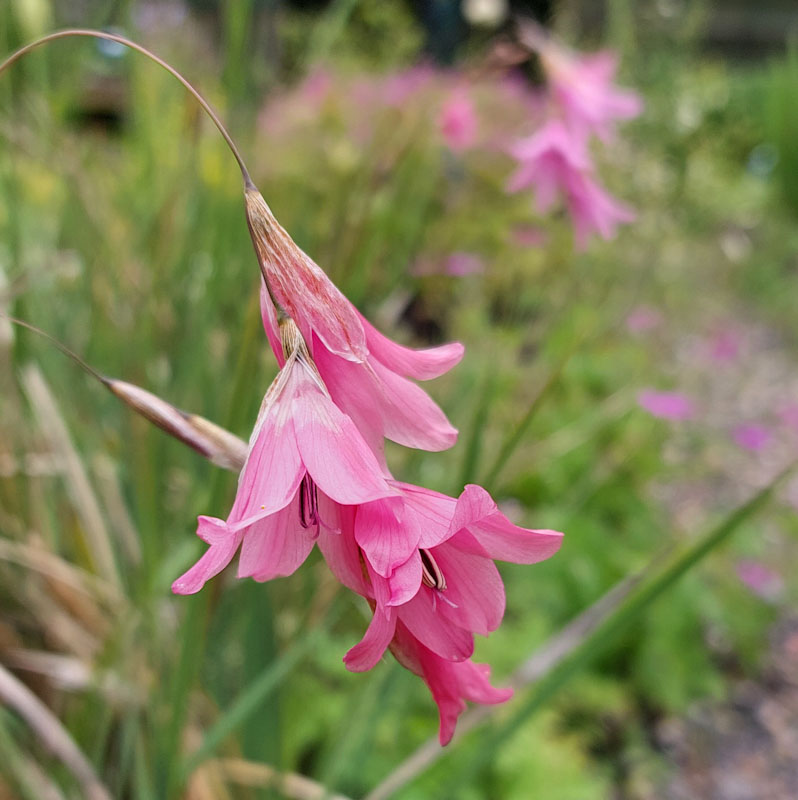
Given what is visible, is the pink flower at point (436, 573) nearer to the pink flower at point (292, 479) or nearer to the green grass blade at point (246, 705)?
the pink flower at point (292, 479)

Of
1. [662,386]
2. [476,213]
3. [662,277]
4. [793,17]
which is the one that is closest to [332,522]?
[662,386]

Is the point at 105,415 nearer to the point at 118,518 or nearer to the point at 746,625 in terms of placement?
the point at 118,518

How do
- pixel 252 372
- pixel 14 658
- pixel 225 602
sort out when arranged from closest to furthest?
pixel 252 372 < pixel 225 602 < pixel 14 658

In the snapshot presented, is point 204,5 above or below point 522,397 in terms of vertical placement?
above

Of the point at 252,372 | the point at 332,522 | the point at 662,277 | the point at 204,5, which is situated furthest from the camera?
the point at 204,5

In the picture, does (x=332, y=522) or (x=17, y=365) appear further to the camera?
(x=17, y=365)

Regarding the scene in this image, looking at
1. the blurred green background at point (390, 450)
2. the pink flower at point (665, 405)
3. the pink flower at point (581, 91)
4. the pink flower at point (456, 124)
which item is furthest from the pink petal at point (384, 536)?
the pink flower at point (456, 124)
